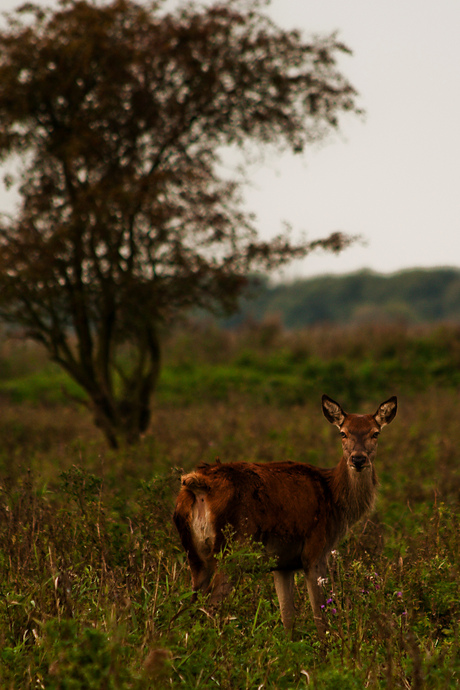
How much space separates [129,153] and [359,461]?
8248 mm

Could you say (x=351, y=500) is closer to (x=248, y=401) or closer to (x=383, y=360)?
(x=248, y=401)

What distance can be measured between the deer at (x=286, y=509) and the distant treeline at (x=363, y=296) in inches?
3168

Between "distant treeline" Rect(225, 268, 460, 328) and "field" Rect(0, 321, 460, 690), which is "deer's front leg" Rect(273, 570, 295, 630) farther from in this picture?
"distant treeline" Rect(225, 268, 460, 328)

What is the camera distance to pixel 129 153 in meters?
12.2

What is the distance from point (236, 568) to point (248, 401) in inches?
606

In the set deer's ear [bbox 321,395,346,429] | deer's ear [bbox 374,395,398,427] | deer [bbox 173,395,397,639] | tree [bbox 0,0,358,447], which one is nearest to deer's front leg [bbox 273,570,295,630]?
deer [bbox 173,395,397,639]

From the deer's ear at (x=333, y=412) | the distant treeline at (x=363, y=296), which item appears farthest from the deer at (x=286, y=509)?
the distant treeline at (x=363, y=296)

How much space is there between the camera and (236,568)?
4.47m

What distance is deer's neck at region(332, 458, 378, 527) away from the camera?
5.82 meters

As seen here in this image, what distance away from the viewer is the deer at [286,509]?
16.6 ft

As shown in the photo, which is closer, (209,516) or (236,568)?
(236,568)

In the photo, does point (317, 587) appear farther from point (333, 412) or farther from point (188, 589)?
point (333, 412)

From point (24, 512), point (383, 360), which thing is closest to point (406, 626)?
point (24, 512)

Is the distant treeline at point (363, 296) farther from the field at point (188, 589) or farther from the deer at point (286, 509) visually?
the deer at point (286, 509)
